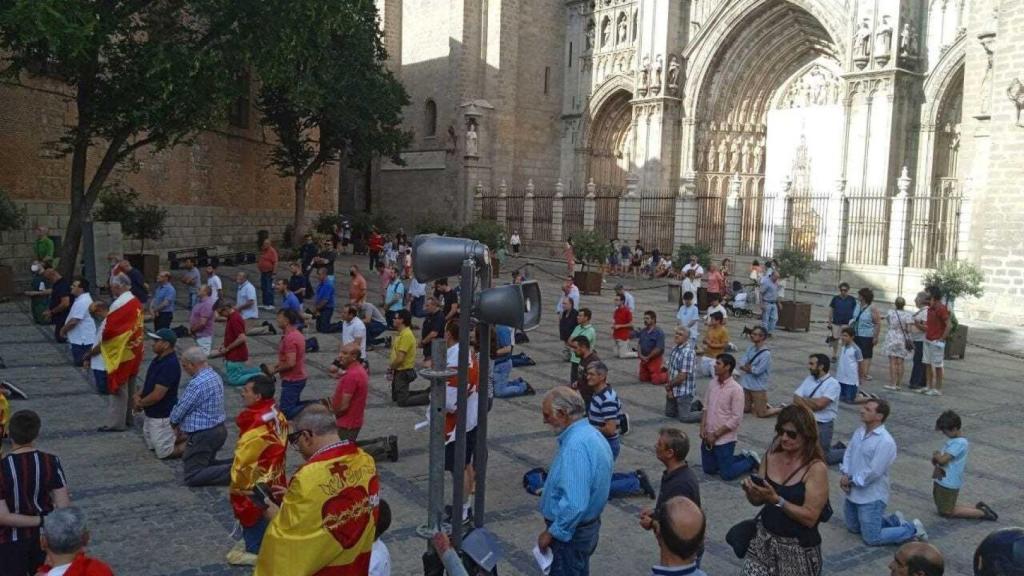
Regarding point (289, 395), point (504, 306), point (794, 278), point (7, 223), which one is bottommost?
point (289, 395)

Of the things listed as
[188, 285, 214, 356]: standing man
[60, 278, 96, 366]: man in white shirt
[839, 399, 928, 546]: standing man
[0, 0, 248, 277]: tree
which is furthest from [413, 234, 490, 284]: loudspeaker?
[0, 0, 248, 277]: tree

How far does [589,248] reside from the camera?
24859 mm

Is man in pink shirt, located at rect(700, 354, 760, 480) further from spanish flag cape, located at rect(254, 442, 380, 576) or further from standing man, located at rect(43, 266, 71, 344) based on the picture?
standing man, located at rect(43, 266, 71, 344)

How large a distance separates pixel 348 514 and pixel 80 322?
8076 millimetres

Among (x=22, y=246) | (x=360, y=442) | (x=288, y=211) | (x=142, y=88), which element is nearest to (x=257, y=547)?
(x=360, y=442)

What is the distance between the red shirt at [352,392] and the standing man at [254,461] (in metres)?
1.68

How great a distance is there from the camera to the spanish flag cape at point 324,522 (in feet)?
11.5

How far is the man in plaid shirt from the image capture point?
9.34 m

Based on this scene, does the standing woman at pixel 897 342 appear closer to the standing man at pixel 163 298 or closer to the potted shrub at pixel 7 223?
the standing man at pixel 163 298

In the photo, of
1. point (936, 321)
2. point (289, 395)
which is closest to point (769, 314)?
point (936, 321)

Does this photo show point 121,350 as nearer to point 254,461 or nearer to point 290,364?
point 290,364

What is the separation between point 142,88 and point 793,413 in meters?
14.4

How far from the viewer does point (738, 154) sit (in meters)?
32.3

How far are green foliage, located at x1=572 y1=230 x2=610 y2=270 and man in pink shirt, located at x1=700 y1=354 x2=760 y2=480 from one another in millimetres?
17474
